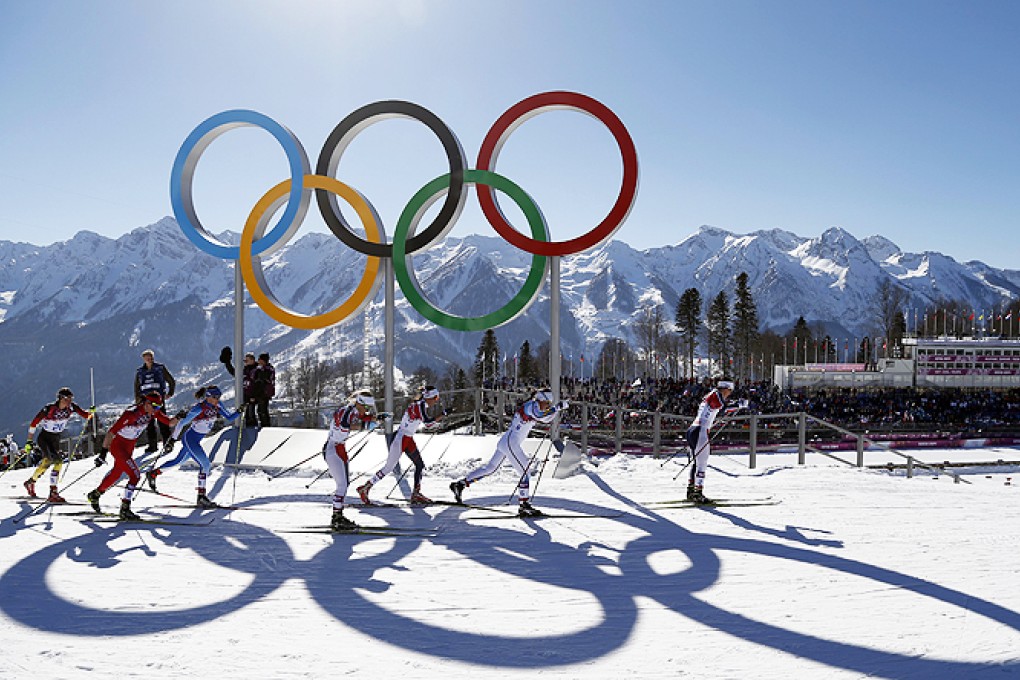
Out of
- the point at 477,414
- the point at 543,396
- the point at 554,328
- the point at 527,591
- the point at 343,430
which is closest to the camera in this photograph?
the point at 527,591

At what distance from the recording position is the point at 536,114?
13500 mm

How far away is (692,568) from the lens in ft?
22.7

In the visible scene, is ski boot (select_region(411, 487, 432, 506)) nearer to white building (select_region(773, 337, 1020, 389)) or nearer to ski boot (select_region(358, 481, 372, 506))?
ski boot (select_region(358, 481, 372, 506))

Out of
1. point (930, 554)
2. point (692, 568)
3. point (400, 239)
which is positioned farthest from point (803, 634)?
point (400, 239)

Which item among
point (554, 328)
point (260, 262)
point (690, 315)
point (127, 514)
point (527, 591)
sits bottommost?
point (527, 591)

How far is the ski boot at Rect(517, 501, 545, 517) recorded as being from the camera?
9.12 m

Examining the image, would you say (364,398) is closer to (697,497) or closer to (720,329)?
(697,497)

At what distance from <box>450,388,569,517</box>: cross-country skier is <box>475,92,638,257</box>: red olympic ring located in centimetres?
416

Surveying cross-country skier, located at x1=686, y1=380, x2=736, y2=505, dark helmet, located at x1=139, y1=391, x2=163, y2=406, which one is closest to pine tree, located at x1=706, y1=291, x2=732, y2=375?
cross-country skier, located at x1=686, y1=380, x2=736, y2=505

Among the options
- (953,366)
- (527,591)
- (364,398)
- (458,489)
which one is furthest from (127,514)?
(953,366)

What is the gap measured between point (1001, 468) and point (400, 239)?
1965 centimetres

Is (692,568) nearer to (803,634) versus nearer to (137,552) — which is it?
(803,634)

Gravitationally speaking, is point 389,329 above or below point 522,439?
above

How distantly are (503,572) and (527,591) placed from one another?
61 cm
